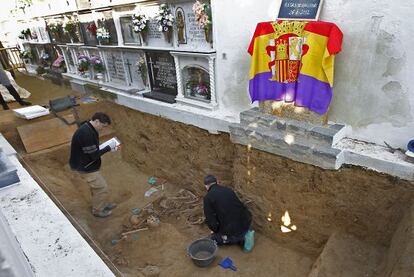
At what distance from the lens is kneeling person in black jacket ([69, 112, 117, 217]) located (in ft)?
15.6

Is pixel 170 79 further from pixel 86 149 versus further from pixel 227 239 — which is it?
pixel 227 239

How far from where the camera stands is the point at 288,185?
4332 millimetres

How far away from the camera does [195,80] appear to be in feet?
19.1

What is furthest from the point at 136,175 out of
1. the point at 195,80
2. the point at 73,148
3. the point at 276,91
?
the point at 276,91

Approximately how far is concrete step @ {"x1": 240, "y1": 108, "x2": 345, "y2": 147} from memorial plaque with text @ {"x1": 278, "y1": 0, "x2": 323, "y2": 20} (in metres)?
1.41

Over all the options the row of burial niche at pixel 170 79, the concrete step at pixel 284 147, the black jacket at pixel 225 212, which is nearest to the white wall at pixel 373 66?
the concrete step at pixel 284 147

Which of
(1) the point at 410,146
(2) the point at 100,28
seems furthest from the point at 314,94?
(2) the point at 100,28

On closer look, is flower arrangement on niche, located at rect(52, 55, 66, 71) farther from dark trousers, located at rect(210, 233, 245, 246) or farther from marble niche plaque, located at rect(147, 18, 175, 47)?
dark trousers, located at rect(210, 233, 245, 246)

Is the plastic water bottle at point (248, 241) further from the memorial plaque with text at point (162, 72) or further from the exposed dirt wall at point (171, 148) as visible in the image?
the memorial plaque with text at point (162, 72)

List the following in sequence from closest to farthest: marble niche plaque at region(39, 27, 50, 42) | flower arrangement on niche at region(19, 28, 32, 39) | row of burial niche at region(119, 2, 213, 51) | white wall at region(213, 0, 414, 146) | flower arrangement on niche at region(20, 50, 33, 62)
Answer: white wall at region(213, 0, 414, 146), row of burial niche at region(119, 2, 213, 51), marble niche plaque at region(39, 27, 50, 42), flower arrangement on niche at region(19, 28, 32, 39), flower arrangement on niche at region(20, 50, 33, 62)

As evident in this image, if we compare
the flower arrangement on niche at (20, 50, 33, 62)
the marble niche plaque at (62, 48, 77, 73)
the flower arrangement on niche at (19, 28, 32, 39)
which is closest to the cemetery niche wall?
the marble niche plaque at (62, 48, 77, 73)

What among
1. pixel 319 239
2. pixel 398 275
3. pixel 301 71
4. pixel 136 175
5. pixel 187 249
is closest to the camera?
pixel 398 275

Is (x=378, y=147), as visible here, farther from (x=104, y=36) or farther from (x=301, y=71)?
(x=104, y=36)

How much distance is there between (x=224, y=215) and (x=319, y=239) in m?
1.41
